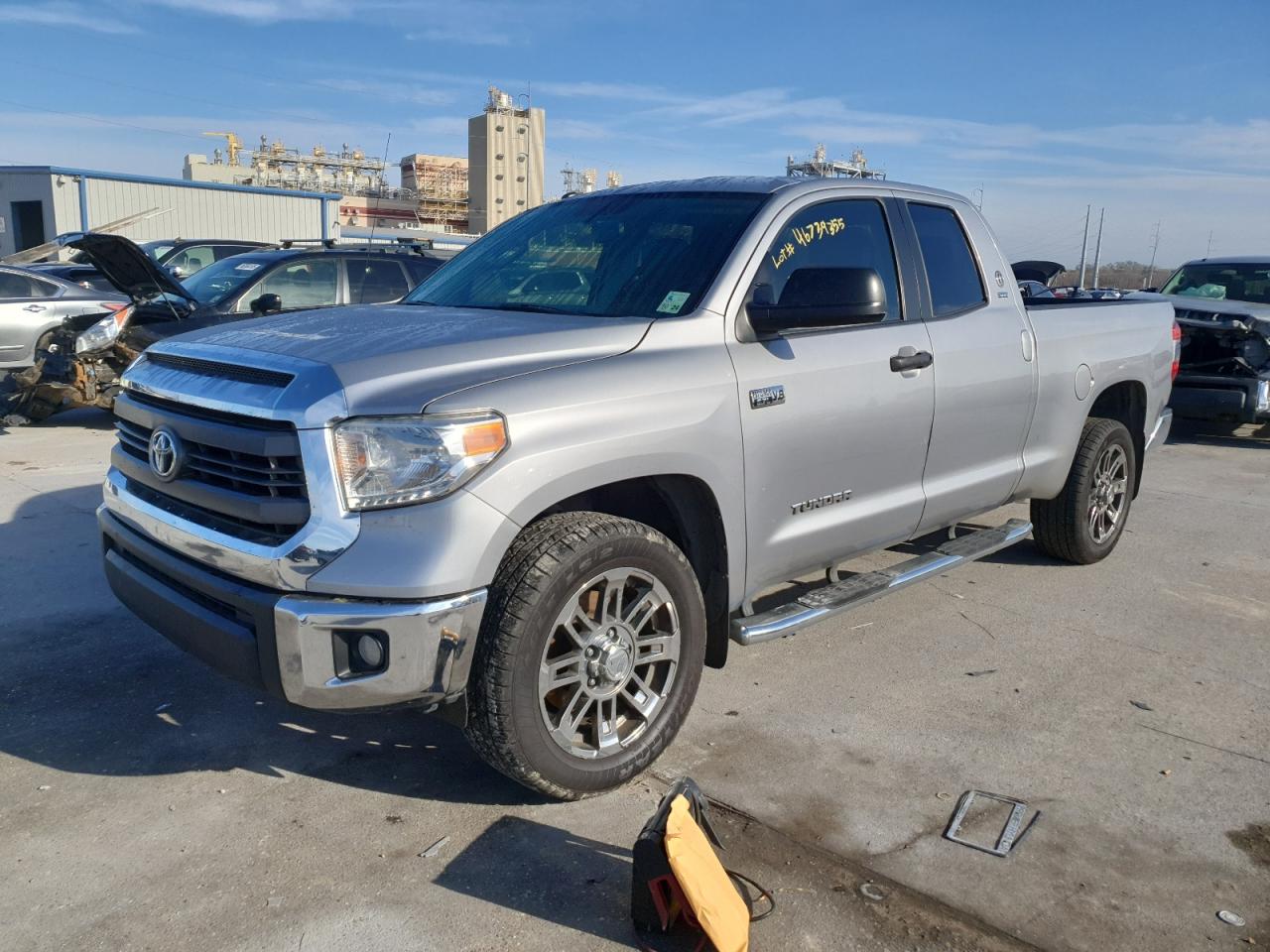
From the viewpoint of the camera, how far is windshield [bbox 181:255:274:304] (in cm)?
955

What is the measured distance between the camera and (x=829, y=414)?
3855 millimetres

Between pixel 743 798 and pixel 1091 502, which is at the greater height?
pixel 1091 502

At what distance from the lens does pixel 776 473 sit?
3.70 metres

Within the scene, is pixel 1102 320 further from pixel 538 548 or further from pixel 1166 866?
pixel 538 548

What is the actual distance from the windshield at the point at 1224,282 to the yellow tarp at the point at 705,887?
11121mm

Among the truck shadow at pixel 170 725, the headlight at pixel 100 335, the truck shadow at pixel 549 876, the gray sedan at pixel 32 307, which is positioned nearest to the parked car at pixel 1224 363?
the truck shadow at pixel 170 725

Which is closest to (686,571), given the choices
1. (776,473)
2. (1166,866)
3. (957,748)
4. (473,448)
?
(776,473)

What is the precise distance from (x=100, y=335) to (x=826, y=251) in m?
7.74

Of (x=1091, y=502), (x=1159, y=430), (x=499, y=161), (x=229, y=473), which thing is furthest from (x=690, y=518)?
(x=499, y=161)

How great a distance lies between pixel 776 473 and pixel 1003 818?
1.32m

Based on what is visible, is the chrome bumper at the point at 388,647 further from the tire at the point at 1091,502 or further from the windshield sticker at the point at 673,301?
the tire at the point at 1091,502

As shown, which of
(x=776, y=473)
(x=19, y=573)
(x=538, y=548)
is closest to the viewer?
(x=538, y=548)

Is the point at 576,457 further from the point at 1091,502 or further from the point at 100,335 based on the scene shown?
the point at 100,335

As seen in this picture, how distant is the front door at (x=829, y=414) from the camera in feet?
12.0
